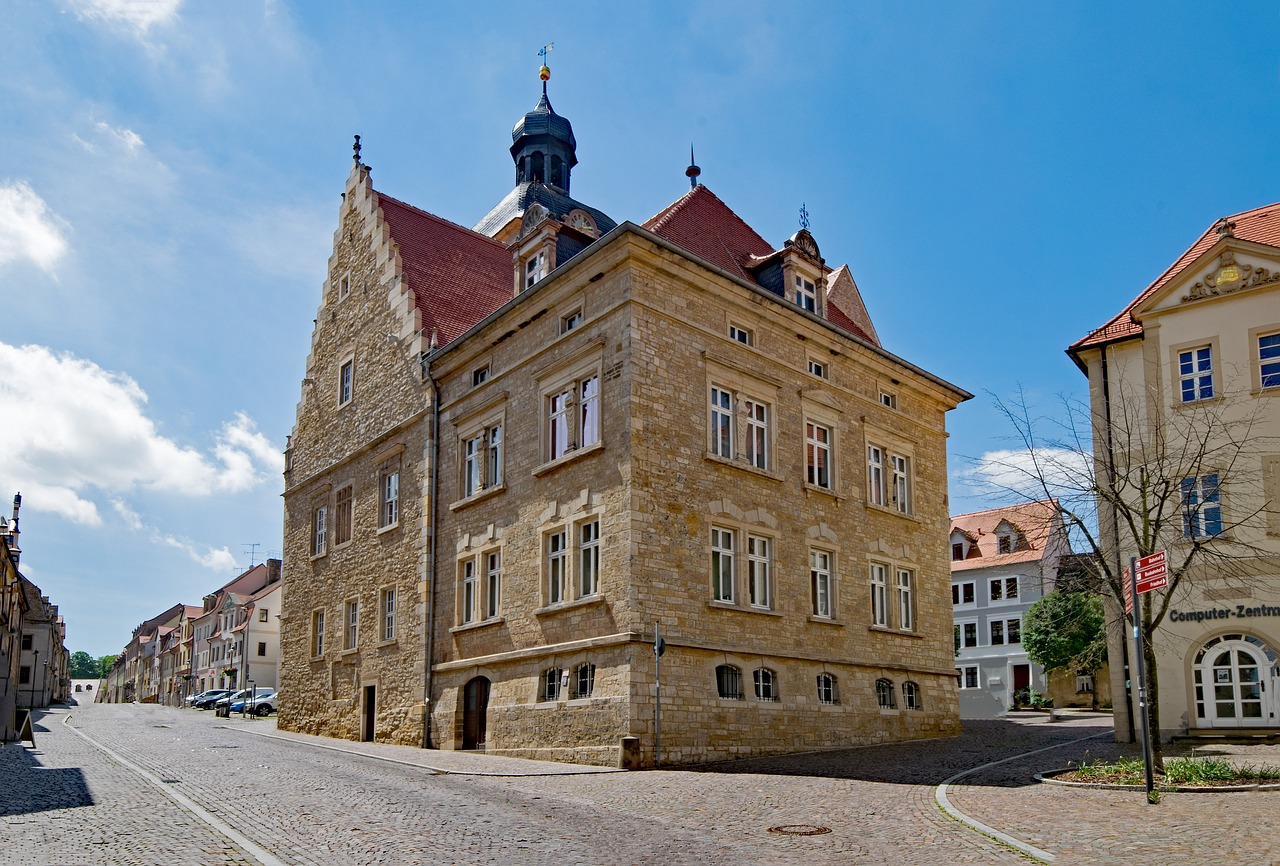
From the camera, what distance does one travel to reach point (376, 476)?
31.2 m

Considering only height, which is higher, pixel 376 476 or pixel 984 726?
pixel 376 476

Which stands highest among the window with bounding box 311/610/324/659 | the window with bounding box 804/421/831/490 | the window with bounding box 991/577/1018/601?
the window with bounding box 804/421/831/490

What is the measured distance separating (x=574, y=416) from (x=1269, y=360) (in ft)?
49.5

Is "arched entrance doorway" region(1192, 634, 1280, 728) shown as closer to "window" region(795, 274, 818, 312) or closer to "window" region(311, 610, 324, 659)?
"window" region(795, 274, 818, 312)

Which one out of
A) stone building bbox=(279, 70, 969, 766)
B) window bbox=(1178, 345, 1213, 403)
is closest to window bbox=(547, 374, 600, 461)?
stone building bbox=(279, 70, 969, 766)

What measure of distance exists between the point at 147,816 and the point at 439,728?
47.0ft

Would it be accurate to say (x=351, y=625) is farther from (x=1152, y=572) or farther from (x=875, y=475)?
(x=1152, y=572)

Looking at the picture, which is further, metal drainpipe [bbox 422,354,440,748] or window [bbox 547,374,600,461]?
metal drainpipe [bbox 422,354,440,748]

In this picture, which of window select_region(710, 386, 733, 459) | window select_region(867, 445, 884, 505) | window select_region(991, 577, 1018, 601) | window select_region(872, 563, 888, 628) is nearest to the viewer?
window select_region(710, 386, 733, 459)

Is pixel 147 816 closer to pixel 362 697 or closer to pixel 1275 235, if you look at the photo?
pixel 362 697

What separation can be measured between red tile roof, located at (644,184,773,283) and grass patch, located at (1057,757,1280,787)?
1374cm

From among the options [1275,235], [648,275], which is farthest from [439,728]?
[1275,235]

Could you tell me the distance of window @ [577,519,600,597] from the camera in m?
22.3

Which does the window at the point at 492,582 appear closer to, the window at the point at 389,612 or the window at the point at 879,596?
the window at the point at 389,612
